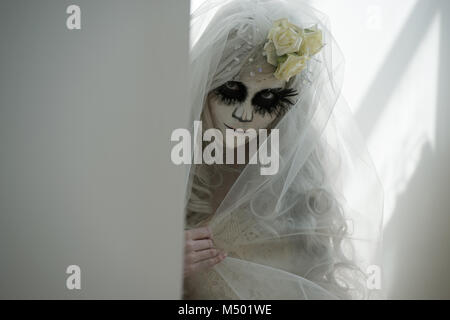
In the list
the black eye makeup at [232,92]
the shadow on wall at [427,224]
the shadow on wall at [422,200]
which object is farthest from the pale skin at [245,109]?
the shadow on wall at [427,224]

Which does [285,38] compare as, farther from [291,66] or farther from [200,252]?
[200,252]

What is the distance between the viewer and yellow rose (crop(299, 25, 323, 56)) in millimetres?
739

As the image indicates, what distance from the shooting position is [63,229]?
1.42ft

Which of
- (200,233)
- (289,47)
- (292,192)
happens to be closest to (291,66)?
(289,47)

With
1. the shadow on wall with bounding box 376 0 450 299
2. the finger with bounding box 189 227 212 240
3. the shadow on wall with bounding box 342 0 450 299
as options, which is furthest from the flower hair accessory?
the shadow on wall with bounding box 376 0 450 299

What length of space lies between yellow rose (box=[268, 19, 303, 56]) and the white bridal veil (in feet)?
0.12

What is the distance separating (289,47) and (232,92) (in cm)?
14

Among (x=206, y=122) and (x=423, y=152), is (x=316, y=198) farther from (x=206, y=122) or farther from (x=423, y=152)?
(x=423, y=152)

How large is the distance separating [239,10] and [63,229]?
0.55 m

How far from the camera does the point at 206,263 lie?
2.33 feet

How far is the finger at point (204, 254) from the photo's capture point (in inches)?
27.6

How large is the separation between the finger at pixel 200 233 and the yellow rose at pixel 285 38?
36cm

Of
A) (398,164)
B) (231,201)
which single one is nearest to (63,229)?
(231,201)

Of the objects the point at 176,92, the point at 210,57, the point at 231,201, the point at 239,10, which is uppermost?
the point at 239,10
